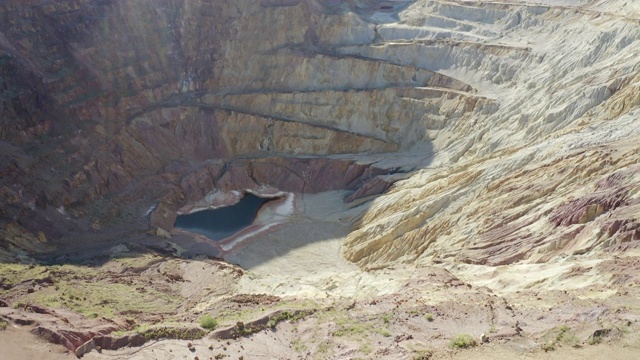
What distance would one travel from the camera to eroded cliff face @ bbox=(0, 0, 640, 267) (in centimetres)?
3644

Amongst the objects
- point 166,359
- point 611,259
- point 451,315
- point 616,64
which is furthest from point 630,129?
point 166,359

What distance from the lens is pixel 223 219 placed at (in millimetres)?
49562

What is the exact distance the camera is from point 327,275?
122 ft

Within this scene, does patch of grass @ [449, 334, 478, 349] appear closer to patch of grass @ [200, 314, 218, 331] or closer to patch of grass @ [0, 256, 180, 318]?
patch of grass @ [200, 314, 218, 331]

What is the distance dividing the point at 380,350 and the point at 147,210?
32503mm

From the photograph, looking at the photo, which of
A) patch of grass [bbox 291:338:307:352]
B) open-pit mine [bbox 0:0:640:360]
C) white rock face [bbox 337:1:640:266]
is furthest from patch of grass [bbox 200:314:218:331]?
white rock face [bbox 337:1:640:266]

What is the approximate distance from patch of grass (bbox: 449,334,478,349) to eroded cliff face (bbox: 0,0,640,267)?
11.4 m

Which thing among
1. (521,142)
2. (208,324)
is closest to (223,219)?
(521,142)

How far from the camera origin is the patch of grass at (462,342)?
60.7ft

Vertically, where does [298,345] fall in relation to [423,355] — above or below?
above

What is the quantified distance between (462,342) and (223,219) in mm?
33564

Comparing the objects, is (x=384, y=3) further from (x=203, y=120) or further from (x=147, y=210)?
(x=147, y=210)

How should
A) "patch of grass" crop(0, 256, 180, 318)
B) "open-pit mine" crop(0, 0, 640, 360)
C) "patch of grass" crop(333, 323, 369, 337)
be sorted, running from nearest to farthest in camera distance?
"patch of grass" crop(333, 323, 369, 337)
"open-pit mine" crop(0, 0, 640, 360)
"patch of grass" crop(0, 256, 180, 318)

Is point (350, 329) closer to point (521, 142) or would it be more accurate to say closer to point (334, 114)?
point (521, 142)
